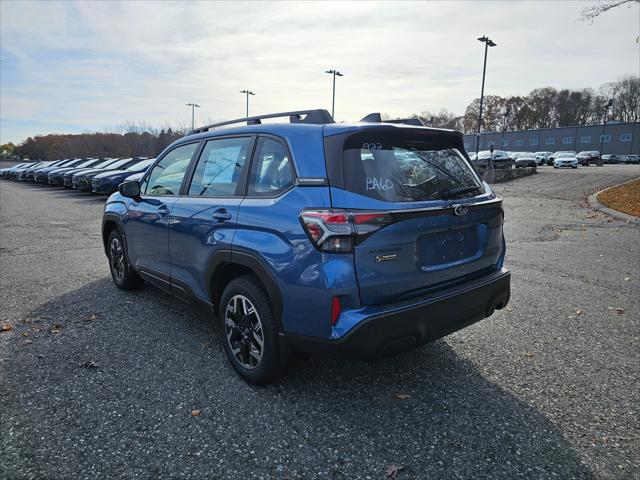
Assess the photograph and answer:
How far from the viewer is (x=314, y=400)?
9.82 feet

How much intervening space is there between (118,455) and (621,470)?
2.64 metres

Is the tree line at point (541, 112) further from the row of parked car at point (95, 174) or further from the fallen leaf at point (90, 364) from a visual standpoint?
the fallen leaf at point (90, 364)

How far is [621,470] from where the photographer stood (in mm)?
2330

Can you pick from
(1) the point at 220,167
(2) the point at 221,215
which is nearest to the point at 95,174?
(1) the point at 220,167

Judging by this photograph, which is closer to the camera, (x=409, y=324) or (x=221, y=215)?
(x=409, y=324)

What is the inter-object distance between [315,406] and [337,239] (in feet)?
3.83

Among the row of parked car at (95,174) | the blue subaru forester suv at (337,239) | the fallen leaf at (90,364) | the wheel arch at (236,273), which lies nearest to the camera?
the blue subaru forester suv at (337,239)

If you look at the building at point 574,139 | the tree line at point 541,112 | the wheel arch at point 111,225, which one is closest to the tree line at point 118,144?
the tree line at point 541,112

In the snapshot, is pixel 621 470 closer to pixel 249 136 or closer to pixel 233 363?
pixel 233 363

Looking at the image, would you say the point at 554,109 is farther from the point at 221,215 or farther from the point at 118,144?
the point at 221,215

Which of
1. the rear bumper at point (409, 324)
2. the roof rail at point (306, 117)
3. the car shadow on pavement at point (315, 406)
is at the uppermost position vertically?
the roof rail at point (306, 117)

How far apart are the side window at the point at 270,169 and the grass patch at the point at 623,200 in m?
12.1

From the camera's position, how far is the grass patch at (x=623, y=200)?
42.0ft

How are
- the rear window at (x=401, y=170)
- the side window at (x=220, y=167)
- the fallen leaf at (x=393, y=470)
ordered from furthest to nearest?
the side window at (x=220, y=167), the rear window at (x=401, y=170), the fallen leaf at (x=393, y=470)
